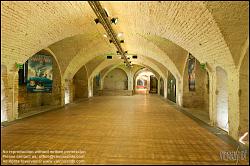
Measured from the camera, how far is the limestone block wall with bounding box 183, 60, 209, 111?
1209 centimetres

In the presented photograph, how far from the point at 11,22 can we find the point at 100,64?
13977 millimetres

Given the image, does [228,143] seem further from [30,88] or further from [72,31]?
[30,88]

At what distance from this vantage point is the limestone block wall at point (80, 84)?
20469mm

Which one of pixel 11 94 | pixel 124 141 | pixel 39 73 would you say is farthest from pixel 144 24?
pixel 39 73

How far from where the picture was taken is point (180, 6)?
528 centimetres

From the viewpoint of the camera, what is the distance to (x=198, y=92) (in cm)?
1249

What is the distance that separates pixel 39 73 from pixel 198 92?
8414mm

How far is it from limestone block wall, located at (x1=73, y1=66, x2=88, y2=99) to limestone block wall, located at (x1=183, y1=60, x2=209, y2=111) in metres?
10.2

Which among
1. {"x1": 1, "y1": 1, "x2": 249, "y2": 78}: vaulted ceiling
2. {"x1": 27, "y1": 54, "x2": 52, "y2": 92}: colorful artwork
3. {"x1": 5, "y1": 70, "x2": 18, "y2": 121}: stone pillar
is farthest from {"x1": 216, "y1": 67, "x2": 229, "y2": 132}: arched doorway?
{"x1": 27, "y1": 54, "x2": 52, "y2": 92}: colorful artwork

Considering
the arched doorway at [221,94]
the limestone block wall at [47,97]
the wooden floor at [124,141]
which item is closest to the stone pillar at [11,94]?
the wooden floor at [124,141]

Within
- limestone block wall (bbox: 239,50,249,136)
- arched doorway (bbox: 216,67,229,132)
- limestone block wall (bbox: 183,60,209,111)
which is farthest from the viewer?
limestone block wall (bbox: 183,60,209,111)

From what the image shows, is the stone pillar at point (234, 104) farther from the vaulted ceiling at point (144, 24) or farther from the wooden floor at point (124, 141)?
the wooden floor at point (124, 141)

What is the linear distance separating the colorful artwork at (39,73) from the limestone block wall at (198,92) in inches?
291

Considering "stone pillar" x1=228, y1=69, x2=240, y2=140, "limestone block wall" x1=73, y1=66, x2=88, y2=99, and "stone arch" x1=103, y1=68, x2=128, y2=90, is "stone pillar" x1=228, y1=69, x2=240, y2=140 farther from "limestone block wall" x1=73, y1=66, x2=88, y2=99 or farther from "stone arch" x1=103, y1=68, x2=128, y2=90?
"stone arch" x1=103, y1=68, x2=128, y2=90
